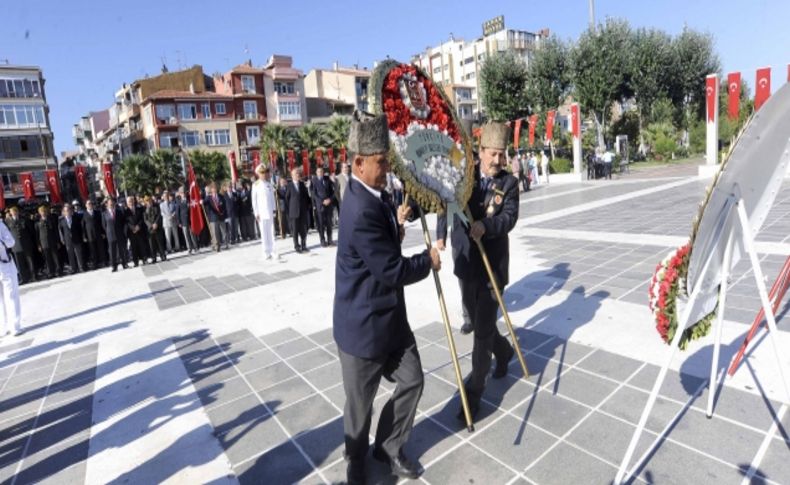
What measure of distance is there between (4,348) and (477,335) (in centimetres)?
607

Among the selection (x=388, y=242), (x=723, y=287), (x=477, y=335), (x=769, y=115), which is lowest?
(x=477, y=335)

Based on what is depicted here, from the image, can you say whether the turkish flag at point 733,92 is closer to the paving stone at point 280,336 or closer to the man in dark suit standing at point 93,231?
the paving stone at point 280,336

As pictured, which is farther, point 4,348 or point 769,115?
point 4,348

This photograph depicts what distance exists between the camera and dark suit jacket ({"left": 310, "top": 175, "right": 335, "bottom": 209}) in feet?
35.0

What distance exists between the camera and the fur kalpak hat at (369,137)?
2395 mm

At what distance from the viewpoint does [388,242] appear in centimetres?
240

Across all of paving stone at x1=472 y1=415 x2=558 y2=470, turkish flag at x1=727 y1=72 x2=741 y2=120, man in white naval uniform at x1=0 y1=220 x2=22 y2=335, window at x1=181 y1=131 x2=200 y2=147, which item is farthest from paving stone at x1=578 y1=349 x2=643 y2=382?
window at x1=181 y1=131 x2=200 y2=147

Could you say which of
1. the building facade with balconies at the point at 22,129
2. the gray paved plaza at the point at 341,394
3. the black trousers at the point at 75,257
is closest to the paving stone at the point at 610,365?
the gray paved plaza at the point at 341,394

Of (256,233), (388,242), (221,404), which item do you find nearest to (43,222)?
(256,233)

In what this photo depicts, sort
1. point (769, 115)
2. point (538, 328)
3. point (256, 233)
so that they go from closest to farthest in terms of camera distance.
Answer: point (769, 115), point (538, 328), point (256, 233)

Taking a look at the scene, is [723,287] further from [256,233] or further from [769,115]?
[256,233]

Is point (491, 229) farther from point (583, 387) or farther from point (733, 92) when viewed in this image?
point (733, 92)

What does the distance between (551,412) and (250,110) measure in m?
50.1

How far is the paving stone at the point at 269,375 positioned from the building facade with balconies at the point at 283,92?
48.7 metres
